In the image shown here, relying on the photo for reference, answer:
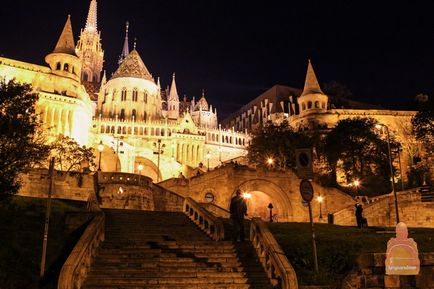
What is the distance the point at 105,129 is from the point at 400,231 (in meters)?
76.8

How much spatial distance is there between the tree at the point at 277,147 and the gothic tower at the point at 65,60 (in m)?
A: 31.1

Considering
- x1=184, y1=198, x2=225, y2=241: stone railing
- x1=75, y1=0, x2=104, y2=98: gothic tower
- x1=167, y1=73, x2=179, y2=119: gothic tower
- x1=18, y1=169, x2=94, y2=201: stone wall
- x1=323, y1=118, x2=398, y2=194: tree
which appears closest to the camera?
x1=184, y1=198, x2=225, y2=241: stone railing

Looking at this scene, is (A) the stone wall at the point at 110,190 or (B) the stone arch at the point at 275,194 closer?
(A) the stone wall at the point at 110,190

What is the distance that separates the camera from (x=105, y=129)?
8188 centimetres

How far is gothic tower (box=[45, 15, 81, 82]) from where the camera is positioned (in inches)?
2689

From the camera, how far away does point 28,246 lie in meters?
15.8

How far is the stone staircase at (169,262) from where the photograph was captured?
13.2 meters

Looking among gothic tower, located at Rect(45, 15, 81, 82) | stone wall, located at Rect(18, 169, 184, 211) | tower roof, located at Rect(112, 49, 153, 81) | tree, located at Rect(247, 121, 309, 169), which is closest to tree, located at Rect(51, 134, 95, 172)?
stone wall, located at Rect(18, 169, 184, 211)

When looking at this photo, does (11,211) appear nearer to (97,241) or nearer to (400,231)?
(97,241)

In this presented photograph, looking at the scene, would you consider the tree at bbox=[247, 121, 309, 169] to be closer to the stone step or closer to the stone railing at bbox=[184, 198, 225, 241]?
the stone railing at bbox=[184, 198, 225, 241]

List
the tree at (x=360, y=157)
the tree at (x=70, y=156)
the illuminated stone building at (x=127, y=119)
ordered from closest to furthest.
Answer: the tree at (x=70, y=156)
the tree at (x=360, y=157)
the illuminated stone building at (x=127, y=119)

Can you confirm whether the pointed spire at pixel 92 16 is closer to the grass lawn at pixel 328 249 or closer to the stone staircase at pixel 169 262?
the stone staircase at pixel 169 262

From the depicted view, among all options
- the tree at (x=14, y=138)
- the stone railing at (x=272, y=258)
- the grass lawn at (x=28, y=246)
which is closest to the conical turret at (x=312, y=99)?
the tree at (x=14, y=138)

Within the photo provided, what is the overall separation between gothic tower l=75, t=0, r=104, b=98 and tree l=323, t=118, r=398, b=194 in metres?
90.4
